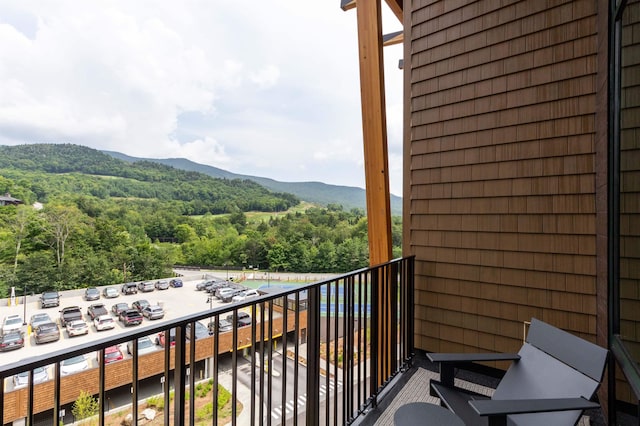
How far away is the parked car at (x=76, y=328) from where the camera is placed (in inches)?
363

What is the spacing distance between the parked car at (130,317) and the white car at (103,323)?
0.31 metres

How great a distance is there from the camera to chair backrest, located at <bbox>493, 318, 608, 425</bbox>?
1.49 meters

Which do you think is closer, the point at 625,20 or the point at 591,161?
the point at 625,20

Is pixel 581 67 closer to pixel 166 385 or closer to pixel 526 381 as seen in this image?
pixel 526 381

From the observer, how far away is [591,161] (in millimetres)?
2277

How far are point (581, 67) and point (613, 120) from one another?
0.63 meters

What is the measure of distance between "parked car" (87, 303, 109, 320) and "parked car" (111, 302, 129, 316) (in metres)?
0.29

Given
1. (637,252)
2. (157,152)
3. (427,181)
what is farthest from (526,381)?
(157,152)

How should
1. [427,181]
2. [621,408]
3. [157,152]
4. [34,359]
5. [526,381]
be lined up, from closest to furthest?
[34,359]
[621,408]
[526,381]
[427,181]
[157,152]

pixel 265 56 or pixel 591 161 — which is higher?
pixel 265 56

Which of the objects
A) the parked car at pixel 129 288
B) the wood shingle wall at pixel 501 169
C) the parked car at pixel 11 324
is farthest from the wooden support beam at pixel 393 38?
the parked car at pixel 129 288

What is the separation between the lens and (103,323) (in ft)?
31.6

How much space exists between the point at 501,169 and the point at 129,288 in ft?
47.8

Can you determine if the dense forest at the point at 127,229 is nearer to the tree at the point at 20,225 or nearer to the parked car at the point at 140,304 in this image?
the tree at the point at 20,225
